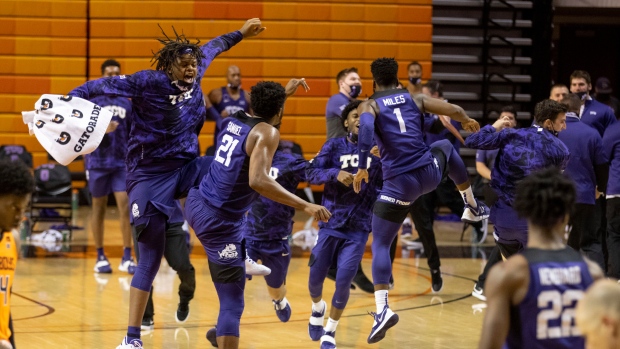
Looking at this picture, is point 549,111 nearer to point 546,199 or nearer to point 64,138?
point 64,138

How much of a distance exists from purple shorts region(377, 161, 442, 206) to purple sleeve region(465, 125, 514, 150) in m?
0.39

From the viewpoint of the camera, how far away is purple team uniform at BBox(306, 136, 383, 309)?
7.66 meters

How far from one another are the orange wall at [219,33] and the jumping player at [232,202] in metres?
9.48

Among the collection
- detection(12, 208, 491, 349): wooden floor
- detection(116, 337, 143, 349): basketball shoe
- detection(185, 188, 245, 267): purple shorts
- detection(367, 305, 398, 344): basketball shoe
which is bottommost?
detection(12, 208, 491, 349): wooden floor

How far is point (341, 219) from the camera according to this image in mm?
7734

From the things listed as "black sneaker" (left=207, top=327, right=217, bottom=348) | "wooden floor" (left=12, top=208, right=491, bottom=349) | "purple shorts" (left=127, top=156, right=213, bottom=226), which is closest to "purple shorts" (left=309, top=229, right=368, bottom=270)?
"wooden floor" (left=12, top=208, right=491, bottom=349)

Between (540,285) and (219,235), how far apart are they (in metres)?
2.93

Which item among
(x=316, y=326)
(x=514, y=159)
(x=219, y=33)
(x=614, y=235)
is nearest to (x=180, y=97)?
(x=316, y=326)

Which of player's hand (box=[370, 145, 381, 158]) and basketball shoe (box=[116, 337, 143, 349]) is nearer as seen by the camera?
basketball shoe (box=[116, 337, 143, 349])

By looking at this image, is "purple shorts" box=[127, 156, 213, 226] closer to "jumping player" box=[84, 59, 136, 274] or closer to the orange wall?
"jumping player" box=[84, 59, 136, 274]

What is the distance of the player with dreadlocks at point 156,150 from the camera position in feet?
22.8

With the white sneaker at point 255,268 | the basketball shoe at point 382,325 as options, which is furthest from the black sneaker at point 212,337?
the basketball shoe at point 382,325

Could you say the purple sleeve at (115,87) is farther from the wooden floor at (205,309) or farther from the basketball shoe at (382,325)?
the basketball shoe at (382,325)

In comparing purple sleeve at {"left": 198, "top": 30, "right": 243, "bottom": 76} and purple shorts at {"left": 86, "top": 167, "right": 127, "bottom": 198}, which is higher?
purple sleeve at {"left": 198, "top": 30, "right": 243, "bottom": 76}
